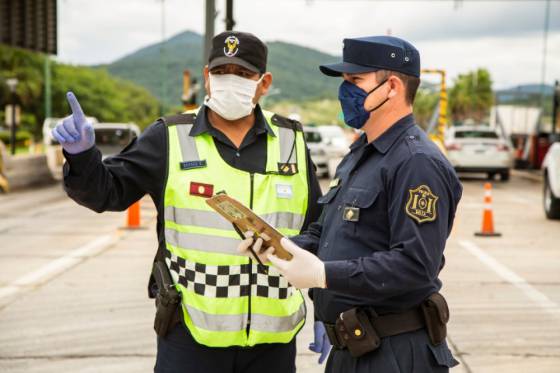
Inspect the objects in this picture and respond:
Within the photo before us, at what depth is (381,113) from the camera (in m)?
2.88

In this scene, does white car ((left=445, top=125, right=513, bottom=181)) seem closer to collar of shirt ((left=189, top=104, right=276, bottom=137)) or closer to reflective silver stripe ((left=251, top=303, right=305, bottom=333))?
collar of shirt ((left=189, top=104, right=276, bottom=137))

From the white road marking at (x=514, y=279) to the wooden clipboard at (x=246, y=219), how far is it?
558cm

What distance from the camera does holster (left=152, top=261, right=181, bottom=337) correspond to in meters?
3.36

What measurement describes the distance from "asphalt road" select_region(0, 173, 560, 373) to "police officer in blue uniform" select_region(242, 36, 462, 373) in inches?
130

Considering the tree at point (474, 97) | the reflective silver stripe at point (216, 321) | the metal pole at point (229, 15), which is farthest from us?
the tree at point (474, 97)

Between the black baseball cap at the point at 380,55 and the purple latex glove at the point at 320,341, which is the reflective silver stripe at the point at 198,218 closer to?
the purple latex glove at the point at 320,341

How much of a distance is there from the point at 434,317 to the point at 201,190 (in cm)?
106

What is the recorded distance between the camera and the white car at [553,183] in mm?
14547

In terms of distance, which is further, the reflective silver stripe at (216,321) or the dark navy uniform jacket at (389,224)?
the reflective silver stripe at (216,321)

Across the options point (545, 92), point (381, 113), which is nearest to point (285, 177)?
point (381, 113)

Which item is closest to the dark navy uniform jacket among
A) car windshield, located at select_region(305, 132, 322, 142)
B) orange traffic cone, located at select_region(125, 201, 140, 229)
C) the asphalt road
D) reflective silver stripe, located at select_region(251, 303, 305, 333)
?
reflective silver stripe, located at select_region(251, 303, 305, 333)

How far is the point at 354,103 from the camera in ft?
9.49

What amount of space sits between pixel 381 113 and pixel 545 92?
30530 mm

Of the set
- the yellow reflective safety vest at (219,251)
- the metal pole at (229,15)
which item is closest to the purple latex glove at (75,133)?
the yellow reflective safety vest at (219,251)
